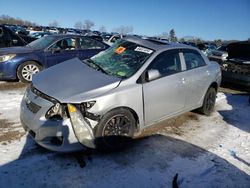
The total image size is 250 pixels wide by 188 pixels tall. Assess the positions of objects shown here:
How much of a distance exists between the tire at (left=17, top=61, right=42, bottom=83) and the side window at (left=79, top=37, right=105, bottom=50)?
1631 millimetres

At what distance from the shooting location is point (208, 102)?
6.00 m

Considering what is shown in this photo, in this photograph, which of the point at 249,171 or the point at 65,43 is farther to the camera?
the point at 65,43

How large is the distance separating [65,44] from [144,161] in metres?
5.48

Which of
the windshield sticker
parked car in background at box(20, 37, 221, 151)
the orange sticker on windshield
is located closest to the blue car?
parked car in background at box(20, 37, 221, 151)

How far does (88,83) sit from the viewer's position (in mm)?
3879

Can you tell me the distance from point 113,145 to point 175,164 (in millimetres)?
959

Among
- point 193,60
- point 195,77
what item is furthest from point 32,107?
point 193,60

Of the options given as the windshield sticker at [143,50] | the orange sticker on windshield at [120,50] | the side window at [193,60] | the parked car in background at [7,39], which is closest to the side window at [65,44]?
the parked car in background at [7,39]

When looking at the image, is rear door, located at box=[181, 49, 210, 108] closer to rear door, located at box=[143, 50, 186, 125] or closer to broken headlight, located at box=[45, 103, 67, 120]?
rear door, located at box=[143, 50, 186, 125]

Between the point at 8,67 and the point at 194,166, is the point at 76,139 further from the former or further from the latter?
the point at 8,67

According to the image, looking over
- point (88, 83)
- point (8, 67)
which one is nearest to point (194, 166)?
point (88, 83)

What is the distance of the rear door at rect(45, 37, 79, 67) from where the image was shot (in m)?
7.96

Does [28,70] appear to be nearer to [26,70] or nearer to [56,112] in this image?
[26,70]

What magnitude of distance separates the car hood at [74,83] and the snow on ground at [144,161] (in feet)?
2.96
